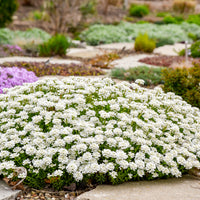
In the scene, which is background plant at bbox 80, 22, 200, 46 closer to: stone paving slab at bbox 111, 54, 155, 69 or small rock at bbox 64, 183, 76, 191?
stone paving slab at bbox 111, 54, 155, 69

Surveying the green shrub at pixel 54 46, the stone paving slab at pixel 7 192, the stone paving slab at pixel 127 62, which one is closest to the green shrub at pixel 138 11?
the stone paving slab at pixel 127 62

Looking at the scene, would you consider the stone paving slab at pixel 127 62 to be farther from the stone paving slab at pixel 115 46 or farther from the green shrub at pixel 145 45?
the stone paving slab at pixel 115 46

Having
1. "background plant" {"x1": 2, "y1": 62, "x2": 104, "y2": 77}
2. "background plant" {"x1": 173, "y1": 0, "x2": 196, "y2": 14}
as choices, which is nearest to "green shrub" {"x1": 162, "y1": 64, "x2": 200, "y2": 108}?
"background plant" {"x1": 2, "y1": 62, "x2": 104, "y2": 77}

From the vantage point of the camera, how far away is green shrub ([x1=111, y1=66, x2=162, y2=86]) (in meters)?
7.25

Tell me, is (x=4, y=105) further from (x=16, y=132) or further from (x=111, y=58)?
(x=111, y=58)

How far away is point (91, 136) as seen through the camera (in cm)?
317

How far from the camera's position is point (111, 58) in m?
9.45

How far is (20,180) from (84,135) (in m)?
0.77

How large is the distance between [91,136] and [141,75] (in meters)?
4.37

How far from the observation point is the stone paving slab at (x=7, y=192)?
9.14 ft

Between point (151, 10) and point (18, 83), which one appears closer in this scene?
point (18, 83)

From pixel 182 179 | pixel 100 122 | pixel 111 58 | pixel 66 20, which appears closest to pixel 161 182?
pixel 182 179

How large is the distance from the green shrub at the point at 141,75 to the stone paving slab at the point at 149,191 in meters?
4.01

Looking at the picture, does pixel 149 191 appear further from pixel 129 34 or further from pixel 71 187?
pixel 129 34
